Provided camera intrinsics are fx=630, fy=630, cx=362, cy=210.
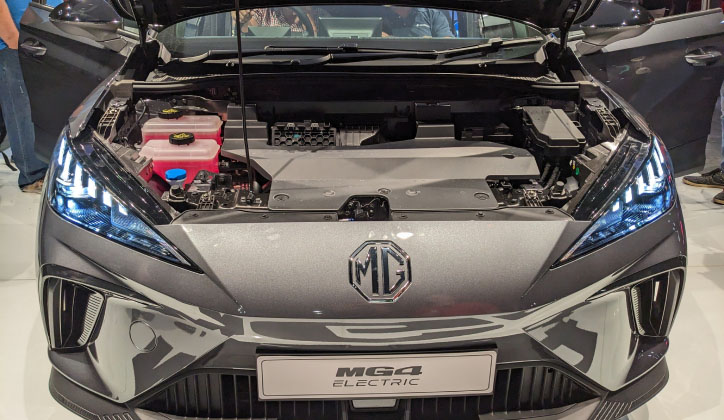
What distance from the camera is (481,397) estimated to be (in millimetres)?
1297

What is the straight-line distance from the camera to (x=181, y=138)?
5.90 feet

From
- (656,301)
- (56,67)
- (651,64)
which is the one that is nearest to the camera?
(656,301)

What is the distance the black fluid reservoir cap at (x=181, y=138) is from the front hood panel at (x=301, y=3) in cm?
38

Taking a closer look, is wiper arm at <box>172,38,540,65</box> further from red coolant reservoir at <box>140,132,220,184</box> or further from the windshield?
red coolant reservoir at <box>140,132,220,184</box>

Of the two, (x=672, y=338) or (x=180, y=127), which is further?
(x=672, y=338)

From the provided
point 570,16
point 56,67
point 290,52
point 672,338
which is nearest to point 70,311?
point 290,52

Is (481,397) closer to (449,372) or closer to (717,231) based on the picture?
(449,372)

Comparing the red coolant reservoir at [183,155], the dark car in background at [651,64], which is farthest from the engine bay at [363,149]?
the dark car in background at [651,64]

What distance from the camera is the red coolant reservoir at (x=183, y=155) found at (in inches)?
70.1

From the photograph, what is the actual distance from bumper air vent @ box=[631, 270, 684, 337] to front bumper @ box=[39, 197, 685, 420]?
0.01m

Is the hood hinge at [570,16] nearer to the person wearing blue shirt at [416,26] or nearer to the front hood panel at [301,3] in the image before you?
the front hood panel at [301,3]

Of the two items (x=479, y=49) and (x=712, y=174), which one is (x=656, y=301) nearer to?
(x=479, y=49)

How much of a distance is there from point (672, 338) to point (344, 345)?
151 cm

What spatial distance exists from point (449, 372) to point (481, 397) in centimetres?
12
